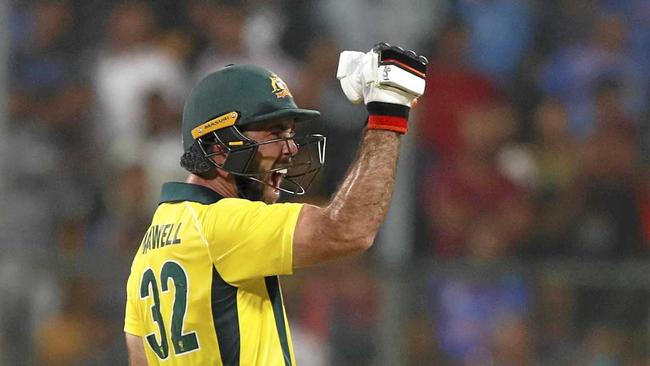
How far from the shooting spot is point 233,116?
13.9 ft

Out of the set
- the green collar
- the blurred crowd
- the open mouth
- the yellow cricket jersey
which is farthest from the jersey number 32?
the blurred crowd

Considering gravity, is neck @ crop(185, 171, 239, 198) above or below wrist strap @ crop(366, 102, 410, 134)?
below

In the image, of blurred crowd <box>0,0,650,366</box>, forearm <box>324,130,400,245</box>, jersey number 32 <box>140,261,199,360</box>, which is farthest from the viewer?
blurred crowd <box>0,0,650,366</box>

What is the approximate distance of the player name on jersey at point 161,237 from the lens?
4.16 meters

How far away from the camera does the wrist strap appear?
395cm

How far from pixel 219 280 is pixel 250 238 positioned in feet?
0.69

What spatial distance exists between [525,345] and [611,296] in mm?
658

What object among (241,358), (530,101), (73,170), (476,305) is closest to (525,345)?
(476,305)

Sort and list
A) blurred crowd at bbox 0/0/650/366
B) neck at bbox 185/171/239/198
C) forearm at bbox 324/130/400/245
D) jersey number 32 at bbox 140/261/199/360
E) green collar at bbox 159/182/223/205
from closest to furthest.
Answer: forearm at bbox 324/130/400/245
jersey number 32 at bbox 140/261/199/360
green collar at bbox 159/182/223/205
neck at bbox 185/171/239/198
blurred crowd at bbox 0/0/650/366

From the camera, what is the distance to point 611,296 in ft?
27.0

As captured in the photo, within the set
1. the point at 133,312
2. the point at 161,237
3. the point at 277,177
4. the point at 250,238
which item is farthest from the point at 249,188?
the point at 133,312

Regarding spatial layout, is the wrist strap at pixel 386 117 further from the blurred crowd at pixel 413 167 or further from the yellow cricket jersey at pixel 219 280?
the blurred crowd at pixel 413 167

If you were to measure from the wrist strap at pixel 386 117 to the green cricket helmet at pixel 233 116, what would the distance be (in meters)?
0.38

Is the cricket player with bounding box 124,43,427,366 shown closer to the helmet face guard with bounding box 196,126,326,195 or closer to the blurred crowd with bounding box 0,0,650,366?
the helmet face guard with bounding box 196,126,326,195
